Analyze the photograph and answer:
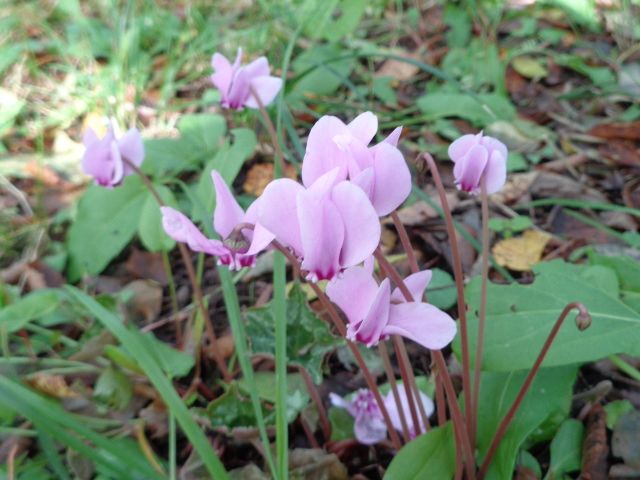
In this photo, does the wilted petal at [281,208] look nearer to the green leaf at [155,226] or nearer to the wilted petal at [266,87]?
the wilted petal at [266,87]

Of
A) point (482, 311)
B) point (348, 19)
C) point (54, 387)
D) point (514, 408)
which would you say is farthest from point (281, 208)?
point (348, 19)

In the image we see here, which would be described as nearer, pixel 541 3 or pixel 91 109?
pixel 91 109

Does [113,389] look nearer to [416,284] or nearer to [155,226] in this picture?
[155,226]

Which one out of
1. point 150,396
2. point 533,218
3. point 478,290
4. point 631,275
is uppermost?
point 478,290

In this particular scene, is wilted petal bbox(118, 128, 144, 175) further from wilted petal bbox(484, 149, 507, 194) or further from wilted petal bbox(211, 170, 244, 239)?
wilted petal bbox(484, 149, 507, 194)

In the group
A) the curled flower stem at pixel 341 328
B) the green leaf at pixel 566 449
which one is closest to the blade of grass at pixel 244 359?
the curled flower stem at pixel 341 328

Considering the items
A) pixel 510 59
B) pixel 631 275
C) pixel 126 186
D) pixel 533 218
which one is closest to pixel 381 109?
pixel 510 59

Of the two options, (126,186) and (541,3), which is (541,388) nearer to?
(126,186)
